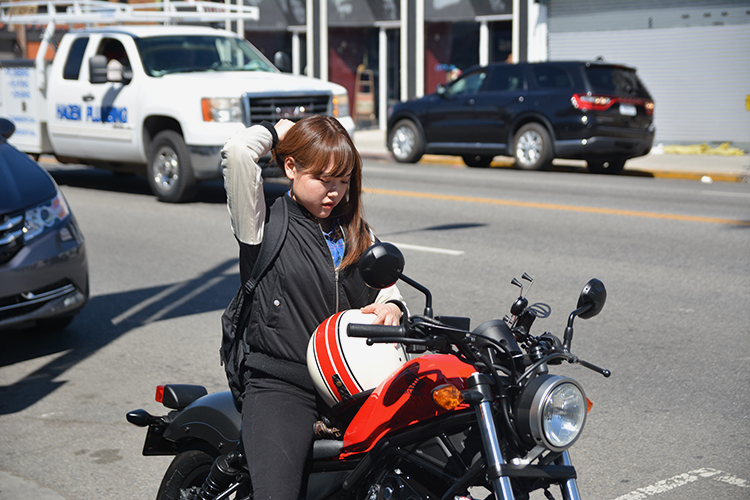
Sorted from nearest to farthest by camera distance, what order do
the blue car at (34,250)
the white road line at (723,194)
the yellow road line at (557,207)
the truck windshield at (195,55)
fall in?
the blue car at (34,250) < the yellow road line at (557,207) < the truck windshield at (195,55) < the white road line at (723,194)

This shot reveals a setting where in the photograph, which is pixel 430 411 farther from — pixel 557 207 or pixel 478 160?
pixel 478 160

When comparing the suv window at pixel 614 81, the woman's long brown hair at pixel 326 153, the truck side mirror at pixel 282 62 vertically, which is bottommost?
the woman's long brown hair at pixel 326 153

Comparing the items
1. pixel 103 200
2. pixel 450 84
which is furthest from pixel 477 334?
pixel 450 84

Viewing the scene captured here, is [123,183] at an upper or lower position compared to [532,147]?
lower

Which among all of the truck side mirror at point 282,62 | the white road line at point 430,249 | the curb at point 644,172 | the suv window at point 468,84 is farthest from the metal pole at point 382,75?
the white road line at point 430,249

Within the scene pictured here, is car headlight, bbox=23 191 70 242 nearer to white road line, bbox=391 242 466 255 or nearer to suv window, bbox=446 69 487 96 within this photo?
white road line, bbox=391 242 466 255

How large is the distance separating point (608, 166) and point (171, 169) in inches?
365

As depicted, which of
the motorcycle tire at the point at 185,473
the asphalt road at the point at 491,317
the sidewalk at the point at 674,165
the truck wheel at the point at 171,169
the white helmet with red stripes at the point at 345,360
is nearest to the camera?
the white helmet with red stripes at the point at 345,360

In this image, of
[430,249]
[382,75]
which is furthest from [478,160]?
[430,249]

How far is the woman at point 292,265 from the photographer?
275 cm

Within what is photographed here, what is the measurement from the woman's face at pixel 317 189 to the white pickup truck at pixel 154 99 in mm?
9154

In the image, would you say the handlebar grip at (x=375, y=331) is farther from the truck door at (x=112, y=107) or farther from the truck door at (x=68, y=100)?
the truck door at (x=68, y=100)

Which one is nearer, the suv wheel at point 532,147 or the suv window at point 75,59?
the suv window at point 75,59

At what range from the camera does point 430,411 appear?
95.3 inches
